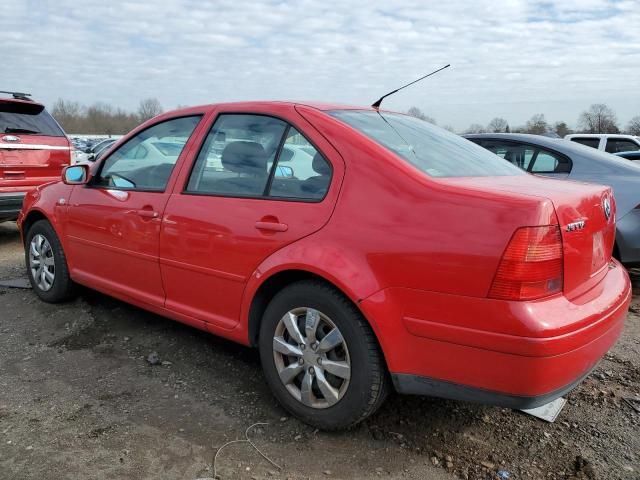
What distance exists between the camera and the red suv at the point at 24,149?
665 centimetres

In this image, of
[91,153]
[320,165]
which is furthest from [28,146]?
[91,153]

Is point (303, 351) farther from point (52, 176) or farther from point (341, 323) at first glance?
point (52, 176)

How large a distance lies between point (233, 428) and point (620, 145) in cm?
1306

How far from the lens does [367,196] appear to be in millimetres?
Answer: 2451

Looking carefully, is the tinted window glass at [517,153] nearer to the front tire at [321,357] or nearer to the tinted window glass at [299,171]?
the tinted window glass at [299,171]

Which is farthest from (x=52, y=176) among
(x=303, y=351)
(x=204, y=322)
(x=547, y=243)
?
(x=547, y=243)

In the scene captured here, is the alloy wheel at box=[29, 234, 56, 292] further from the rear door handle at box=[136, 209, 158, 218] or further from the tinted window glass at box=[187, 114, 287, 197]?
the tinted window glass at box=[187, 114, 287, 197]

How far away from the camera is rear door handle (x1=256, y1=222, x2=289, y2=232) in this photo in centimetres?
269

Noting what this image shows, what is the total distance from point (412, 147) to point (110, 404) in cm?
213

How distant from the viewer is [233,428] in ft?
9.04

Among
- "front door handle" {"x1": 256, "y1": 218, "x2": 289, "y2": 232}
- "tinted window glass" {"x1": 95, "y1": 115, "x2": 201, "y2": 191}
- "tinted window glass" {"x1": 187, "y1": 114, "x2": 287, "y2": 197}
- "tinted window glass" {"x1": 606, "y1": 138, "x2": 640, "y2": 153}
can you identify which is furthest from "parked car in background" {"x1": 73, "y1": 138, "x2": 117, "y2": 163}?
"front door handle" {"x1": 256, "y1": 218, "x2": 289, "y2": 232}

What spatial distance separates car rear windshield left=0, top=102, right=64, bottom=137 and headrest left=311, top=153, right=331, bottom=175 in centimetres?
558

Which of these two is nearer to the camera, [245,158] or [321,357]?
[321,357]

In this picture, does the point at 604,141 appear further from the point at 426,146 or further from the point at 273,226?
the point at 273,226
